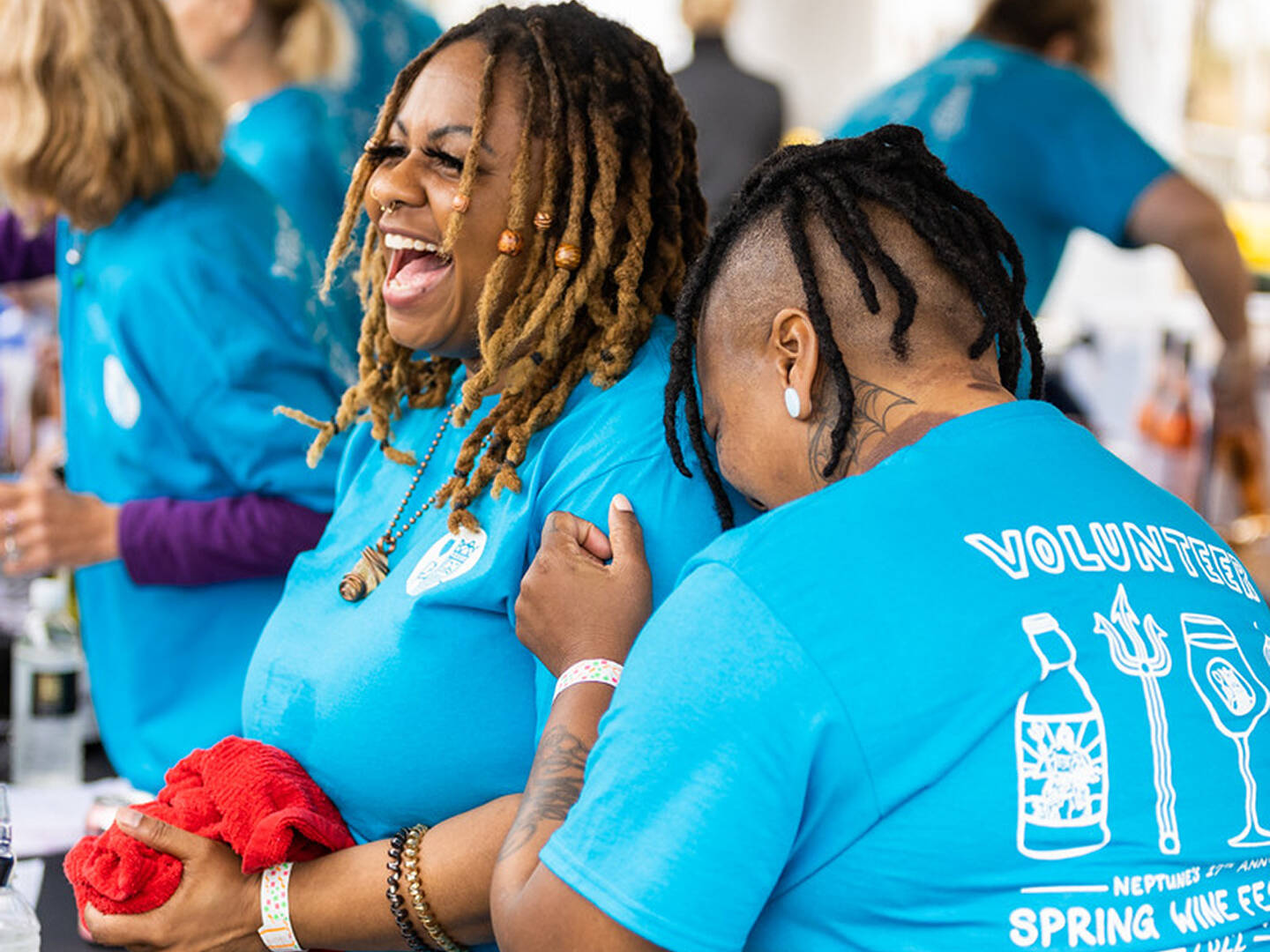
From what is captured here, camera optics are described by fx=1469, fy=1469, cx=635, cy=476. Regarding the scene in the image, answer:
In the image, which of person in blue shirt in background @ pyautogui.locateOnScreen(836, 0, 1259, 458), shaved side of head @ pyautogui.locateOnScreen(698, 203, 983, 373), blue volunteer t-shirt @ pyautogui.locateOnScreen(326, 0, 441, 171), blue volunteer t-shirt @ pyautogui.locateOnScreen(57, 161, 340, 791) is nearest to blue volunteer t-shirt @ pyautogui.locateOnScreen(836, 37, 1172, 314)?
person in blue shirt in background @ pyautogui.locateOnScreen(836, 0, 1259, 458)

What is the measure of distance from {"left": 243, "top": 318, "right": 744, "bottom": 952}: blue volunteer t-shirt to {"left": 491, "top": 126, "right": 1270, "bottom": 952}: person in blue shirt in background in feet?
0.64

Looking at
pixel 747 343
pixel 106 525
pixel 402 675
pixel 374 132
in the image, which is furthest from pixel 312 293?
pixel 747 343

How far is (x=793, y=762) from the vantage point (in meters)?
0.93

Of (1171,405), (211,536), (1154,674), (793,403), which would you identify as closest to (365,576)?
(793,403)

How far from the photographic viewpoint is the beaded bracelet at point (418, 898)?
1.27 m

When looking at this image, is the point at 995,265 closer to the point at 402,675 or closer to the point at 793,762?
the point at 793,762

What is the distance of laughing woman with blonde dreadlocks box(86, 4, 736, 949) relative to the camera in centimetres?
128

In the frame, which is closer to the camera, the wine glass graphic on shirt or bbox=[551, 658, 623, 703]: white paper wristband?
the wine glass graphic on shirt

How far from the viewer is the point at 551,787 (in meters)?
1.12

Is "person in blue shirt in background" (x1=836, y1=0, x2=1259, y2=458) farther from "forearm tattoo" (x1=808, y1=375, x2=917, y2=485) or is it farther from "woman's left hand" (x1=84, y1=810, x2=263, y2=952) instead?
"woman's left hand" (x1=84, y1=810, x2=263, y2=952)

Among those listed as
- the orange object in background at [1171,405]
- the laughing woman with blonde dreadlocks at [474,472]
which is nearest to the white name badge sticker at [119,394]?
the laughing woman with blonde dreadlocks at [474,472]

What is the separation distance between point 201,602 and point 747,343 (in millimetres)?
1189

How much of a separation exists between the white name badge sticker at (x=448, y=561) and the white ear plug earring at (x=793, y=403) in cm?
33

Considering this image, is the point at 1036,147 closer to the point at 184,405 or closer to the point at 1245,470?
the point at 184,405
